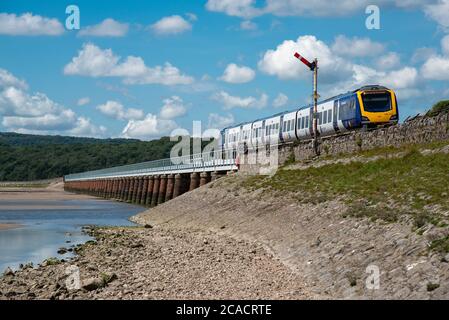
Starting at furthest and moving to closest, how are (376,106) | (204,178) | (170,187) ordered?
(170,187) < (204,178) < (376,106)

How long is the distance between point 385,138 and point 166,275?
659 inches

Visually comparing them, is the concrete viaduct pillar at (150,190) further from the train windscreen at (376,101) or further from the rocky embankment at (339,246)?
the rocky embankment at (339,246)

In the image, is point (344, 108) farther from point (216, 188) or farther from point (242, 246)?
point (242, 246)

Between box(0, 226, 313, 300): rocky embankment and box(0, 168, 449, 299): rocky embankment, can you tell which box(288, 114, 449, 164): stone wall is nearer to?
box(0, 168, 449, 299): rocky embankment

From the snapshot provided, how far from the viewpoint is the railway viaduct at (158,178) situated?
Result: 52.3m

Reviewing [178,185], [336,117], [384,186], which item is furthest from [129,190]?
[384,186]

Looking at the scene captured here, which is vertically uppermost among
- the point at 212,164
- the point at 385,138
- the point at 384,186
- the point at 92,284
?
the point at 385,138

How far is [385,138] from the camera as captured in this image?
105ft

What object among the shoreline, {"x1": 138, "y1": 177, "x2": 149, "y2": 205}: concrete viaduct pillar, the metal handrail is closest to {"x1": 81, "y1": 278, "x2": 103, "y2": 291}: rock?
the shoreline

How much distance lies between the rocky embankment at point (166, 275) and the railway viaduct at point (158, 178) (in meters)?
22.9

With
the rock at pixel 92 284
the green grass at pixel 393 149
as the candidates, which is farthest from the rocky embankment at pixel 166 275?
the green grass at pixel 393 149

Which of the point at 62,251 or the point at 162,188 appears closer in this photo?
the point at 62,251

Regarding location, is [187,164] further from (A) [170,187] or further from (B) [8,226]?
(B) [8,226]

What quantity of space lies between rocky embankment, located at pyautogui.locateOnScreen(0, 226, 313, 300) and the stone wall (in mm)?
9091
